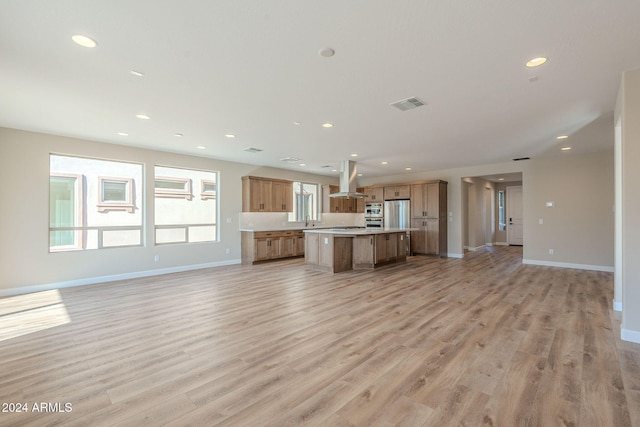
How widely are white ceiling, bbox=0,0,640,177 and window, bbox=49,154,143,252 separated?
0.93 metres

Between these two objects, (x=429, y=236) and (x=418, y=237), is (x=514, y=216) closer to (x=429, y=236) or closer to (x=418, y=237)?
(x=429, y=236)

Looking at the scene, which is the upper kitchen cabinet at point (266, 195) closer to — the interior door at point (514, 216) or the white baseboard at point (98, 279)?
the white baseboard at point (98, 279)

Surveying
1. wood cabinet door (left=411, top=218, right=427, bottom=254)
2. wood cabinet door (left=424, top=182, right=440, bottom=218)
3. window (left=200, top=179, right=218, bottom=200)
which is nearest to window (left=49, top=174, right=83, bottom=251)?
window (left=200, top=179, right=218, bottom=200)

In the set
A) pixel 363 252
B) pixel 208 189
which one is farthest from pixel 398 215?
pixel 208 189

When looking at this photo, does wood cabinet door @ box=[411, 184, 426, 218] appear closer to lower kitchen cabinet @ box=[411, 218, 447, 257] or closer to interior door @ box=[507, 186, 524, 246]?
lower kitchen cabinet @ box=[411, 218, 447, 257]

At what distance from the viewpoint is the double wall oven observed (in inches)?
384

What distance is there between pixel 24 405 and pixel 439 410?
8.92ft

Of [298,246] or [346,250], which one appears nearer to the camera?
[346,250]

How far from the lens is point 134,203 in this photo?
6.03 m

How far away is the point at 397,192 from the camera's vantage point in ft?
31.0

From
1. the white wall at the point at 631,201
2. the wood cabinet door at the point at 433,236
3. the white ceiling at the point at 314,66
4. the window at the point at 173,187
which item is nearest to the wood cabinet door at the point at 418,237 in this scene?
the wood cabinet door at the point at 433,236

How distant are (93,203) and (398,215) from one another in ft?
26.1

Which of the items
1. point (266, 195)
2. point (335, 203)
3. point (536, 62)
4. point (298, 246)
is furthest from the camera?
point (335, 203)

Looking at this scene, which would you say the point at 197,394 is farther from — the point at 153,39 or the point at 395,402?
the point at 153,39
